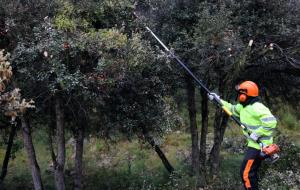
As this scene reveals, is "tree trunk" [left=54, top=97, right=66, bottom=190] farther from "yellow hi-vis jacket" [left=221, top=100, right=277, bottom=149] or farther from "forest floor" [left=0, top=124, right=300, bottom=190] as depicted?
"yellow hi-vis jacket" [left=221, top=100, right=277, bottom=149]

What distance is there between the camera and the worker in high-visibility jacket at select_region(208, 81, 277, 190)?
854 cm

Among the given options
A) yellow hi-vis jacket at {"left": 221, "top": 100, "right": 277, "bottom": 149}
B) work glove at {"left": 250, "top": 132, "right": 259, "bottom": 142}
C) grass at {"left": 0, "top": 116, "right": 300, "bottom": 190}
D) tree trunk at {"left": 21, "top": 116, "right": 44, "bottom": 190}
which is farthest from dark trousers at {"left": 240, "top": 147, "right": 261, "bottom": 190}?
grass at {"left": 0, "top": 116, "right": 300, "bottom": 190}

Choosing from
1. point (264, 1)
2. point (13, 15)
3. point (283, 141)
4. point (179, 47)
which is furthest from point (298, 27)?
point (13, 15)

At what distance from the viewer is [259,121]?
8.64m

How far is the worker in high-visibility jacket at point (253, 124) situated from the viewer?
8.54 meters

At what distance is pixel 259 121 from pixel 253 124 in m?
0.12

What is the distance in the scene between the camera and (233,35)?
13094mm

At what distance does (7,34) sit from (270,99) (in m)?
9.98

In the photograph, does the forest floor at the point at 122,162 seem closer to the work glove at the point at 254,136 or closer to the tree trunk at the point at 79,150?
the tree trunk at the point at 79,150

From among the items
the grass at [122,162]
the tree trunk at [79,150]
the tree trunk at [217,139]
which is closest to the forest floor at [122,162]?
the grass at [122,162]

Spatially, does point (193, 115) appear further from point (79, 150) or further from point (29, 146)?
point (29, 146)

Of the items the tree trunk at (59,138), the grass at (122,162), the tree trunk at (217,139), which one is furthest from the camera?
the grass at (122,162)

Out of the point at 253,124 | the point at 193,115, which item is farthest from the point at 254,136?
the point at 193,115

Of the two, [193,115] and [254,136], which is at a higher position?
[193,115]
